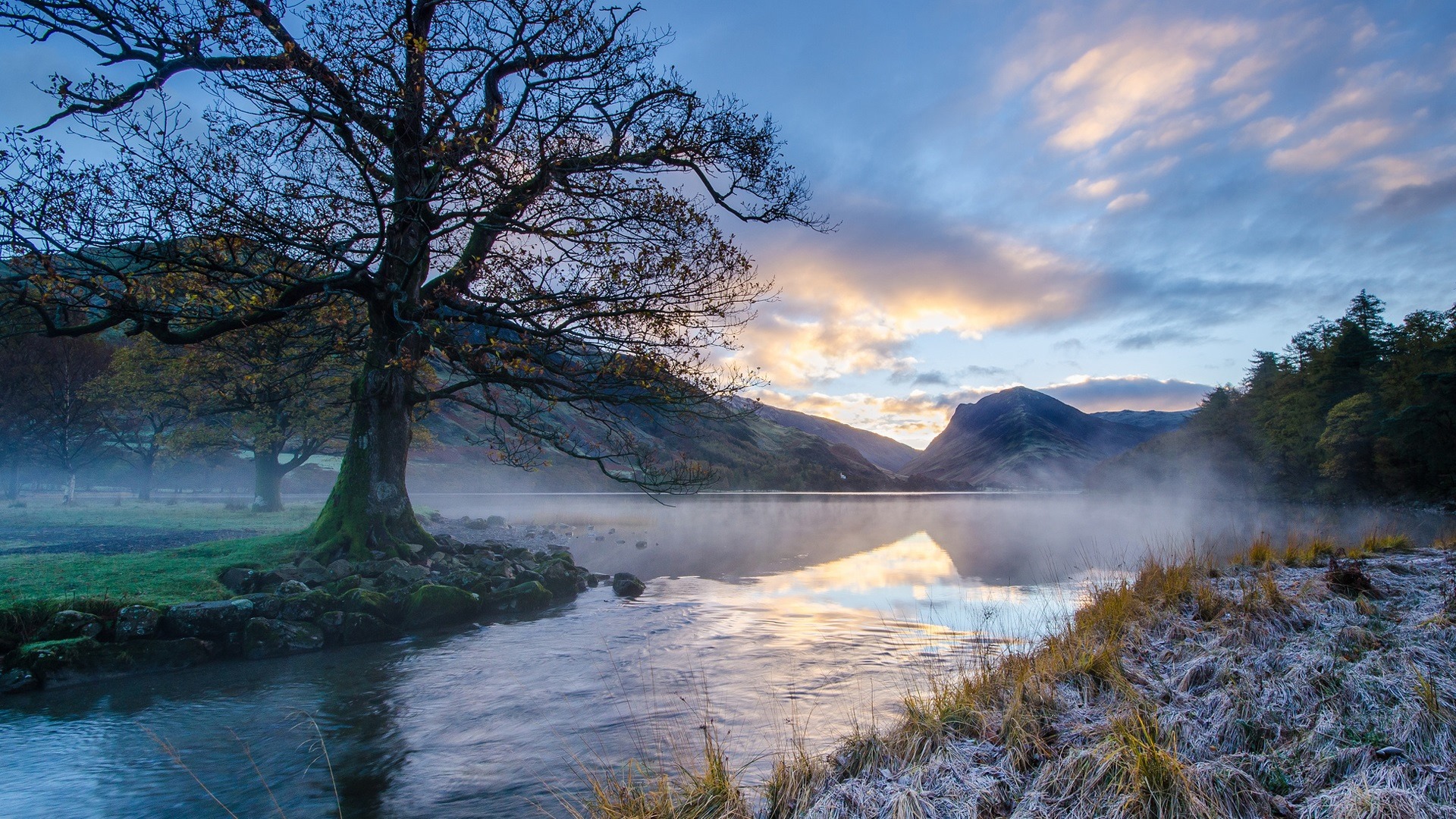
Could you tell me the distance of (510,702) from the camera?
26.2ft

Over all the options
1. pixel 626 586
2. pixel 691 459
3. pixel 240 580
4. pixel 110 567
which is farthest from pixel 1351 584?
pixel 691 459

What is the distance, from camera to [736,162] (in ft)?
45.4

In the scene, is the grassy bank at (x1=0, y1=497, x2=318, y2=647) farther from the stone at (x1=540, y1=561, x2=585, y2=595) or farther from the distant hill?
the distant hill

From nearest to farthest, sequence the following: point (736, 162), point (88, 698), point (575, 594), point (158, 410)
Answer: point (88, 698) < point (736, 162) < point (575, 594) < point (158, 410)

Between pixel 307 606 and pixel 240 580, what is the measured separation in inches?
91.8

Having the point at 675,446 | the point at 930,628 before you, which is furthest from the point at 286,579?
the point at 675,446

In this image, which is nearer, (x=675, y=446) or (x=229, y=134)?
(x=229, y=134)

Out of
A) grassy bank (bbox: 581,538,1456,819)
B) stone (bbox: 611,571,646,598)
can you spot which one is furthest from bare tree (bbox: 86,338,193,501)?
grassy bank (bbox: 581,538,1456,819)

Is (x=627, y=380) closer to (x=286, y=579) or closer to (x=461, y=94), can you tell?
(x=461, y=94)

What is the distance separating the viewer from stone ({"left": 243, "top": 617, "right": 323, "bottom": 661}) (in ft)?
32.3

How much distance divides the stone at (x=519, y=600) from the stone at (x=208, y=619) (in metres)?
4.28

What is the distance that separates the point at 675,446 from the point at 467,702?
14135 cm

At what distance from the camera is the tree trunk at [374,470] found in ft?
45.6

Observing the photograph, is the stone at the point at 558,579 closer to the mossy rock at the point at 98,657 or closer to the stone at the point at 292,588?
the stone at the point at 292,588
